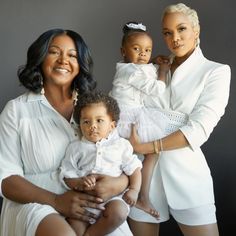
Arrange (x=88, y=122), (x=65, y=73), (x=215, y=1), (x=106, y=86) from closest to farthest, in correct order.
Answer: (x=88, y=122) < (x=65, y=73) < (x=215, y=1) < (x=106, y=86)

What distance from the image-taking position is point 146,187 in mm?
1986

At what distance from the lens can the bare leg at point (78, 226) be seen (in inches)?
64.1

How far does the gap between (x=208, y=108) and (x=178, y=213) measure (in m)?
0.52

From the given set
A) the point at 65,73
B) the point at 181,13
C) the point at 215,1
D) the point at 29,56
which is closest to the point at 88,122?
the point at 65,73

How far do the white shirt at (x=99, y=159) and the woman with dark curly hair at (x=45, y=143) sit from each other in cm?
5

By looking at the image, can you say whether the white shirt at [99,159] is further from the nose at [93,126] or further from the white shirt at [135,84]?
the white shirt at [135,84]

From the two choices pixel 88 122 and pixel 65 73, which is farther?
pixel 65 73

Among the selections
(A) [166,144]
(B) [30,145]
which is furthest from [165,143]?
(B) [30,145]

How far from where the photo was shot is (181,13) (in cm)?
198

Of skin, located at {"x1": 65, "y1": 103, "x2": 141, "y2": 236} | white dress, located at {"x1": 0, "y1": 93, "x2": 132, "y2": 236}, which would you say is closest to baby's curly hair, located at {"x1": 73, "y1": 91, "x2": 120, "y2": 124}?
skin, located at {"x1": 65, "y1": 103, "x2": 141, "y2": 236}

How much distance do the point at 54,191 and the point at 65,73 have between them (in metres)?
0.51

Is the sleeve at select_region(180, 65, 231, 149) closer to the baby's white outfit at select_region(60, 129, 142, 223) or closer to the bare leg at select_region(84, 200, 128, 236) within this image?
the baby's white outfit at select_region(60, 129, 142, 223)

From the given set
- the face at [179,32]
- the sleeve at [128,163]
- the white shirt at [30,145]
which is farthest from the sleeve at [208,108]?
the white shirt at [30,145]

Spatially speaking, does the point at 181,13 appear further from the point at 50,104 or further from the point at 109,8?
the point at 109,8
